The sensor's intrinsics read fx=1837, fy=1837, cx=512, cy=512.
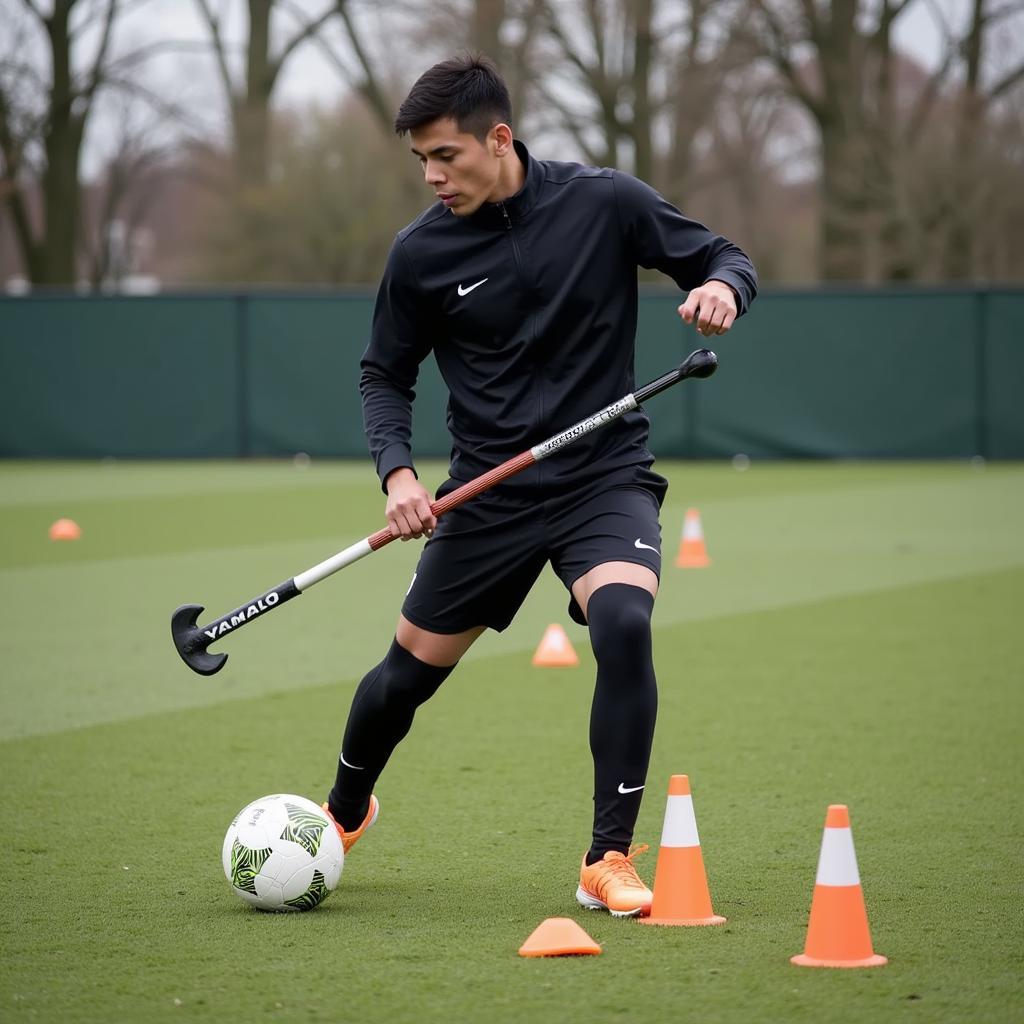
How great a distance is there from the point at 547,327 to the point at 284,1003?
1.88 meters

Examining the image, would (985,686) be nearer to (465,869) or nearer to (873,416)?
(465,869)

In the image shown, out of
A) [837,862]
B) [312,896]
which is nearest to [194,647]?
[312,896]

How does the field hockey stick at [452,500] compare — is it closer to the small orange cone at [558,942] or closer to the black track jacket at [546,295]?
the black track jacket at [546,295]

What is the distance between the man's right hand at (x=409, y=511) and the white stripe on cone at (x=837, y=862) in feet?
4.34

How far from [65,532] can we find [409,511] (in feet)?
35.2

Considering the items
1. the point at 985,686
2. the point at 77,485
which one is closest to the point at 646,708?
the point at 985,686

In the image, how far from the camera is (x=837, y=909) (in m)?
4.03

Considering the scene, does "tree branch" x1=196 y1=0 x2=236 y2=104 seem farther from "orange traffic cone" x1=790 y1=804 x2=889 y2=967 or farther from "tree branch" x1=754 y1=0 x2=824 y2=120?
"orange traffic cone" x1=790 y1=804 x2=889 y2=967

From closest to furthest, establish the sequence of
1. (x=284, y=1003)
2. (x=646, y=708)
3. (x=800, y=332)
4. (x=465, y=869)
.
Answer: (x=284, y=1003), (x=646, y=708), (x=465, y=869), (x=800, y=332)

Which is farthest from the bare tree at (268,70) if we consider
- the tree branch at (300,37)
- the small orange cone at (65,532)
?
the small orange cone at (65,532)

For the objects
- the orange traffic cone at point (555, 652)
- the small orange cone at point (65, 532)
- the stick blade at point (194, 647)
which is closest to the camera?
the stick blade at point (194, 647)

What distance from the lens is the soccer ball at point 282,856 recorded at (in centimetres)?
466

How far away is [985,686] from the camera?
320 inches

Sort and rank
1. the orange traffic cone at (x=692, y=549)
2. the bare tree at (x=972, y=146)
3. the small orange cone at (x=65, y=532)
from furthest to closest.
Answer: the bare tree at (x=972, y=146)
the small orange cone at (x=65, y=532)
the orange traffic cone at (x=692, y=549)
